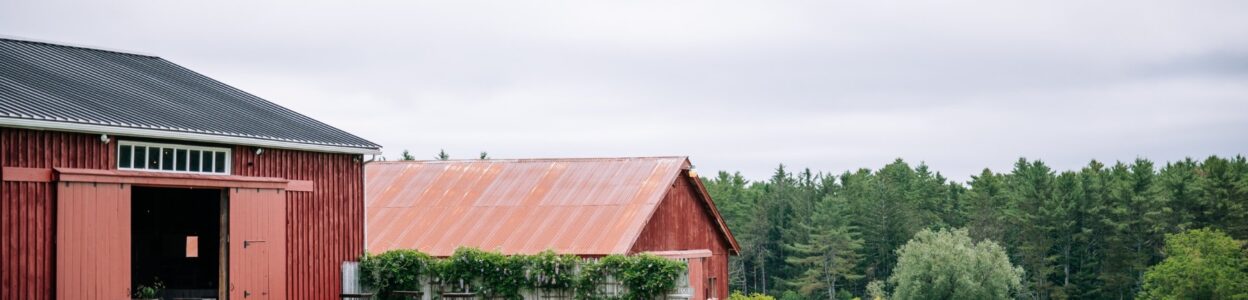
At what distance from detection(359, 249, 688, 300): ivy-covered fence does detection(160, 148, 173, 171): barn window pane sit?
4.49 meters

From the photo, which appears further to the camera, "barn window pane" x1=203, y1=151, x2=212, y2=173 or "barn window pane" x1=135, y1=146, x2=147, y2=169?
"barn window pane" x1=203, y1=151, x2=212, y2=173

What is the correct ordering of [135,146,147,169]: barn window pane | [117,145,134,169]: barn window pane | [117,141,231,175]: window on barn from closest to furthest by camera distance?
[117,145,134,169]: barn window pane, [117,141,231,175]: window on barn, [135,146,147,169]: barn window pane

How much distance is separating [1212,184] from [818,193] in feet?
97.3

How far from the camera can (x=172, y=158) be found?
1839cm

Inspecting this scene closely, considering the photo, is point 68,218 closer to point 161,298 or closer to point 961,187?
point 161,298

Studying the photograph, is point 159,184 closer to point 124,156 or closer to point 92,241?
point 124,156

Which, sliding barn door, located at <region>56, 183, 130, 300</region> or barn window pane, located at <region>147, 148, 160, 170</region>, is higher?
barn window pane, located at <region>147, 148, 160, 170</region>

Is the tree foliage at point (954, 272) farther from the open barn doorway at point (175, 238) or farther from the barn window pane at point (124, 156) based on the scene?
the barn window pane at point (124, 156)

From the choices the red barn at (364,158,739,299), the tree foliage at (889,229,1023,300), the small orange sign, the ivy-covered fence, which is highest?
the red barn at (364,158,739,299)

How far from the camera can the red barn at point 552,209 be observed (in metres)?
27.2

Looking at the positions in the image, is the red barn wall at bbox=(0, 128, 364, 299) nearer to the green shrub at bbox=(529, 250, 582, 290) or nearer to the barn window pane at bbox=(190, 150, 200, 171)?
the barn window pane at bbox=(190, 150, 200, 171)

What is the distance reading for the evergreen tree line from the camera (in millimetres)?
74312

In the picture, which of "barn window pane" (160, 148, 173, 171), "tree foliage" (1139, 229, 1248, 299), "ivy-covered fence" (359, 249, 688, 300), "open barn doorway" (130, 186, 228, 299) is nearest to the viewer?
"barn window pane" (160, 148, 173, 171)

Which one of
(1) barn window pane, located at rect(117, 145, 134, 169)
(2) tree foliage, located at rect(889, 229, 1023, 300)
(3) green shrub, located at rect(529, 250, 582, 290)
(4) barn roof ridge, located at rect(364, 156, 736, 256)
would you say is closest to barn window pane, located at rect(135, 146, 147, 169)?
(1) barn window pane, located at rect(117, 145, 134, 169)
